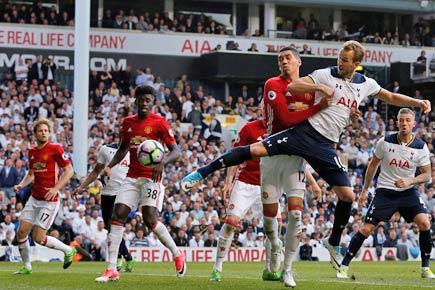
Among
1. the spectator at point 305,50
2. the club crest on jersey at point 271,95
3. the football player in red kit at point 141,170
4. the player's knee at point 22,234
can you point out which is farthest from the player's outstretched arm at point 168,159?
the spectator at point 305,50

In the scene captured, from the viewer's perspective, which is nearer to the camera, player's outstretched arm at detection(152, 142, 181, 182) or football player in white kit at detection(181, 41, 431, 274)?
football player in white kit at detection(181, 41, 431, 274)

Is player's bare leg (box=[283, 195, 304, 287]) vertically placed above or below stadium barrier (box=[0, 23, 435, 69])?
below

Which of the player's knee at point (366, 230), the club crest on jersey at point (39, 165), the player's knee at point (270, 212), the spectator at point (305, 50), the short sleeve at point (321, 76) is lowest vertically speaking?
the player's knee at point (366, 230)

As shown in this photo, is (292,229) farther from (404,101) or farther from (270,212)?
(404,101)

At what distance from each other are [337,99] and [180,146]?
21.9 metres

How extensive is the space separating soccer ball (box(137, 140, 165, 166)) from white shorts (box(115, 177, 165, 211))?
2.30 ft

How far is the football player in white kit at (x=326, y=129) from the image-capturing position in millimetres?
12766

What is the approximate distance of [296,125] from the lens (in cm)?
1309

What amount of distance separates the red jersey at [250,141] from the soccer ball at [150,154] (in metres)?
2.09

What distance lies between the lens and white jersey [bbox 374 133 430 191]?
17.1 meters

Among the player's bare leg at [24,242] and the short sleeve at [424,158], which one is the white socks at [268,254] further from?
the player's bare leg at [24,242]

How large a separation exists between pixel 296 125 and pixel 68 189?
58.5 ft

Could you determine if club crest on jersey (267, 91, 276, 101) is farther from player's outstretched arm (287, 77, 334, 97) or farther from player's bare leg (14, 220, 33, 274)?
player's bare leg (14, 220, 33, 274)

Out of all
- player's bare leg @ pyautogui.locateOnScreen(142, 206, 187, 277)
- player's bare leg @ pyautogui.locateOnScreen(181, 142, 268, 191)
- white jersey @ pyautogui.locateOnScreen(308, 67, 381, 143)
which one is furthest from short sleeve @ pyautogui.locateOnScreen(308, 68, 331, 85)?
player's bare leg @ pyautogui.locateOnScreen(142, 206, 187, 277)
